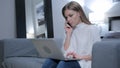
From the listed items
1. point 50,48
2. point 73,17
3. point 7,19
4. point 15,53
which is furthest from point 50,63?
point 7,19

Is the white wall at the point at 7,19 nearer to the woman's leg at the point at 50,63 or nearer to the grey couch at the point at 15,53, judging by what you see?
the grey couch at the point at 15,53

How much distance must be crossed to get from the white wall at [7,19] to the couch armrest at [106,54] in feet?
8.37

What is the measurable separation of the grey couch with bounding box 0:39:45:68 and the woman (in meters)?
1.03

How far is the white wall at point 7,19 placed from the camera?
384 cm

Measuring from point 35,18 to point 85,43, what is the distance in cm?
251

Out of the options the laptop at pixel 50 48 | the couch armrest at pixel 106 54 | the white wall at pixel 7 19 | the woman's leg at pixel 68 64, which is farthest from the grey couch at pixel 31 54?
the white wall at pixel 7 19

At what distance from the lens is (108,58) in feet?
4.96

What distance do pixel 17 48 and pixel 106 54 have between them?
2.05 meters

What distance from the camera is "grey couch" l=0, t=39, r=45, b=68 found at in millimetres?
3004

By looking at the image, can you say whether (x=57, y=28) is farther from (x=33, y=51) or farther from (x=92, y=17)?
(x=33, y=51)

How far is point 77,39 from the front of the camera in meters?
1.88

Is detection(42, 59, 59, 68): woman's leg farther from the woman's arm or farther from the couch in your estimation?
the couch

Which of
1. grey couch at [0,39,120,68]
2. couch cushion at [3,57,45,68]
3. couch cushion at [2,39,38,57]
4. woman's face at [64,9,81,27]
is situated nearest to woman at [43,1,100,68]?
woman's face at [64,9,81,27]

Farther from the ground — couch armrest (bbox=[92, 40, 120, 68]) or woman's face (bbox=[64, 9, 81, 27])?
woman's face (bbox=[64, 9, 81, 27])
